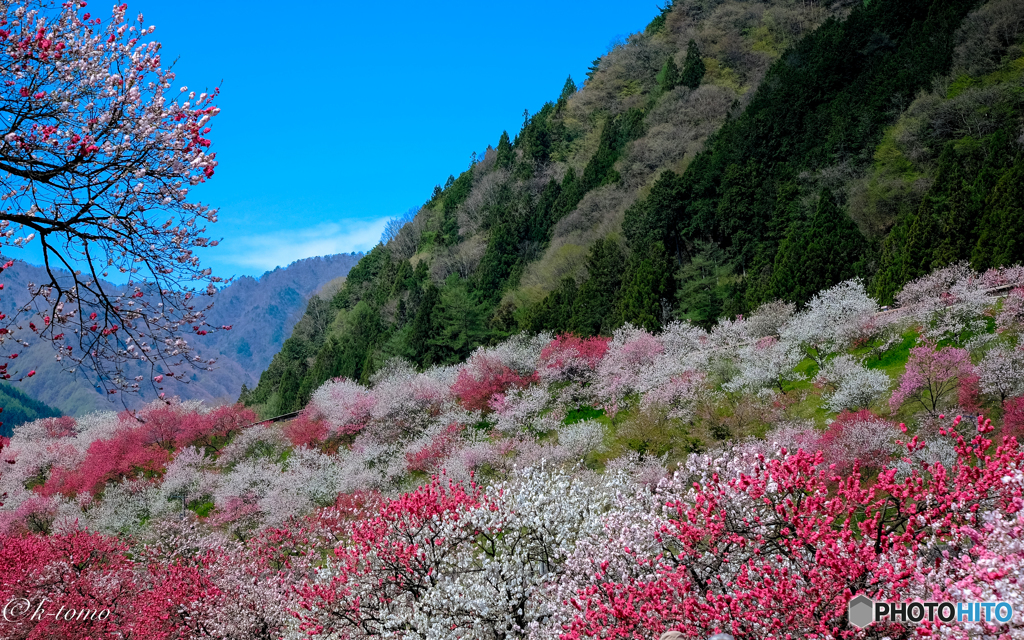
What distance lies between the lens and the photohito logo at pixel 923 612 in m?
4.01

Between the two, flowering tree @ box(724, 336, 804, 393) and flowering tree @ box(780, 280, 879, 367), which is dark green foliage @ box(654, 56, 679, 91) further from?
flowering tree @ box(724, 336, 804, 393)

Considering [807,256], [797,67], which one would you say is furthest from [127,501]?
[797,67]

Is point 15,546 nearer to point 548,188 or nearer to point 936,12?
point 936,12

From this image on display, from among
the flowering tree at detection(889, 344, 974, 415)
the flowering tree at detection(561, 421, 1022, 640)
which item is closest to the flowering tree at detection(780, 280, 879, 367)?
the flowering tree at detection(889, 344, 974, 415)

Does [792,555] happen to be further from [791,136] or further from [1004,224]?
[791,136]

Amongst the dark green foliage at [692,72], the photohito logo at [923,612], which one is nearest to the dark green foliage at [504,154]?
the dark green foliage at [692,72]

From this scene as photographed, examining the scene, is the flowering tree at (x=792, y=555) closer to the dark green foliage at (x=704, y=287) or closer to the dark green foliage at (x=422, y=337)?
the dark green foliage at (x=704, y=287)

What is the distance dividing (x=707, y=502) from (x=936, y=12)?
39.5 m

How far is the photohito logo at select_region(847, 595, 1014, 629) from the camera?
158 inches

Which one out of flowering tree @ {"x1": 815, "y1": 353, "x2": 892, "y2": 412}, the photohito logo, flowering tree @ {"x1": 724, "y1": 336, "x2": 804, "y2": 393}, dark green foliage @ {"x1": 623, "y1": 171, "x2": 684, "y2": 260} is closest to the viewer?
the photohito logo

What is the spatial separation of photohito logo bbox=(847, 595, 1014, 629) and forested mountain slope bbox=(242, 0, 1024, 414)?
65.2 ft

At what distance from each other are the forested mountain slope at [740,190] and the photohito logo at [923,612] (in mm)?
19887

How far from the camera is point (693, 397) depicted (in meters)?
18.8

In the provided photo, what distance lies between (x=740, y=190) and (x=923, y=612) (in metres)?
32.4
